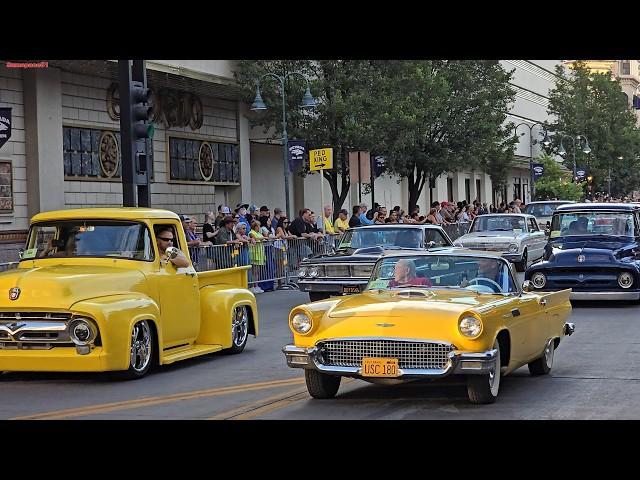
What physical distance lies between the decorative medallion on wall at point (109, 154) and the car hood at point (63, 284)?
1860 centimetres

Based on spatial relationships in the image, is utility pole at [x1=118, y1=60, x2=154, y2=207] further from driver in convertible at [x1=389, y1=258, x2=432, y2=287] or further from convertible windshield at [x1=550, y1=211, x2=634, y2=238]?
driver in convertible at [x1=389, y1=258, x2=432, y2=287]

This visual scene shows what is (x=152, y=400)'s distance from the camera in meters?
10.5

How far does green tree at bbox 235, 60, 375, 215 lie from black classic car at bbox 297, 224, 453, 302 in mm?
15733

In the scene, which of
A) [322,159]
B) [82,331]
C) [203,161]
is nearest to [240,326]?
[82,331]

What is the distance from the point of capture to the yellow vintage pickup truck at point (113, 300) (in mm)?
11430

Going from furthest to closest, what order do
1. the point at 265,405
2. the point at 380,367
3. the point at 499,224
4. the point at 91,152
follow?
1. the point at 499,224
2. the point at 91,152
3. the point at 265,405
4. the point at 380,367

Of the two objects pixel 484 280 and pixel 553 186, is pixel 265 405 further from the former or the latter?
pixel 553 186

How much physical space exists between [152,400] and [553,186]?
62158 millimetres

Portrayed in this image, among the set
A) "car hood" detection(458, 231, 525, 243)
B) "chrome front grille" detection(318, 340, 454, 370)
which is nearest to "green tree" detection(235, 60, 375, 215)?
"car hood" detection(458, 231, 525, 243)

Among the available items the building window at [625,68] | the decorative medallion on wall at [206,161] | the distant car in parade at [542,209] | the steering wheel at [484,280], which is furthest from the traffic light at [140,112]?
the building window at [625,68]

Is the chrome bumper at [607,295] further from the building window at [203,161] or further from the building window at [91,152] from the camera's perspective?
the building window at [203,161]

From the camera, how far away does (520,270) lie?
96.1 ft

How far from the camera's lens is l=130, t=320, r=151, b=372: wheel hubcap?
11.9 m
